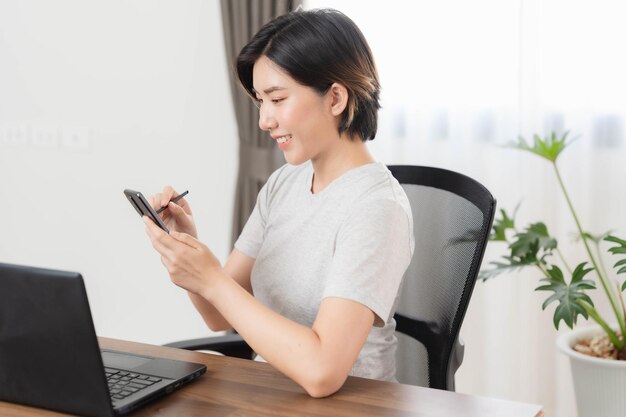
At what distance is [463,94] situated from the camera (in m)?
2.69

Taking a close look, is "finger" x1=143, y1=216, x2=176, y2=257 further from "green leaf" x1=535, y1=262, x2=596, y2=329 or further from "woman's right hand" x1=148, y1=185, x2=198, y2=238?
"green leaf" x1=535, y1=262, x2=596, y2=329

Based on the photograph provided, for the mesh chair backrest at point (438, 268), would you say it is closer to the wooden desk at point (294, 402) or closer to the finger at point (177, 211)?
the wooden desk at point (294, 402)

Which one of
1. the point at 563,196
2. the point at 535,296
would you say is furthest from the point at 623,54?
the point at 535,296

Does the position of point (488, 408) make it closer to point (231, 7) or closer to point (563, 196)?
point (563, 196)

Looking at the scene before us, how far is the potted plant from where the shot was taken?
7.32ft

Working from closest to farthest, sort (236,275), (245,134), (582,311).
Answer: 1. (236,275)
2. (582,311)
3. (245,134)

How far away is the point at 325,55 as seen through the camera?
60.8 inches

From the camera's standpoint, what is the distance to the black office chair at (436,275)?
161 centimetres

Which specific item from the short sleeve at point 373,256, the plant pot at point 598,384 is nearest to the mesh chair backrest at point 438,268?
the short sleeve at point 373,256

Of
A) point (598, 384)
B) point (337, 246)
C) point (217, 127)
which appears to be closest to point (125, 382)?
point (337, 246)

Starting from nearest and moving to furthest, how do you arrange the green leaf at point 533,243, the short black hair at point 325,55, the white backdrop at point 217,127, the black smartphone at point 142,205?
the black smartphone at point 142,205 < the short black hair at point 325,55 < the green leaf at point 533,243 < the white backdrop at point 217,127

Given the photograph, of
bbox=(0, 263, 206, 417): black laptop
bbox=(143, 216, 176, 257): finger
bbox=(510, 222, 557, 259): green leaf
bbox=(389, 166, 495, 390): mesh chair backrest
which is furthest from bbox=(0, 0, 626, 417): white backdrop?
bbox=(0, 263, 206, 417): black laptop

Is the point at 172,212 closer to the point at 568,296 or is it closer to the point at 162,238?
the point at 162,238

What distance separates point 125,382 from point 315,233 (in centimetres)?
48
